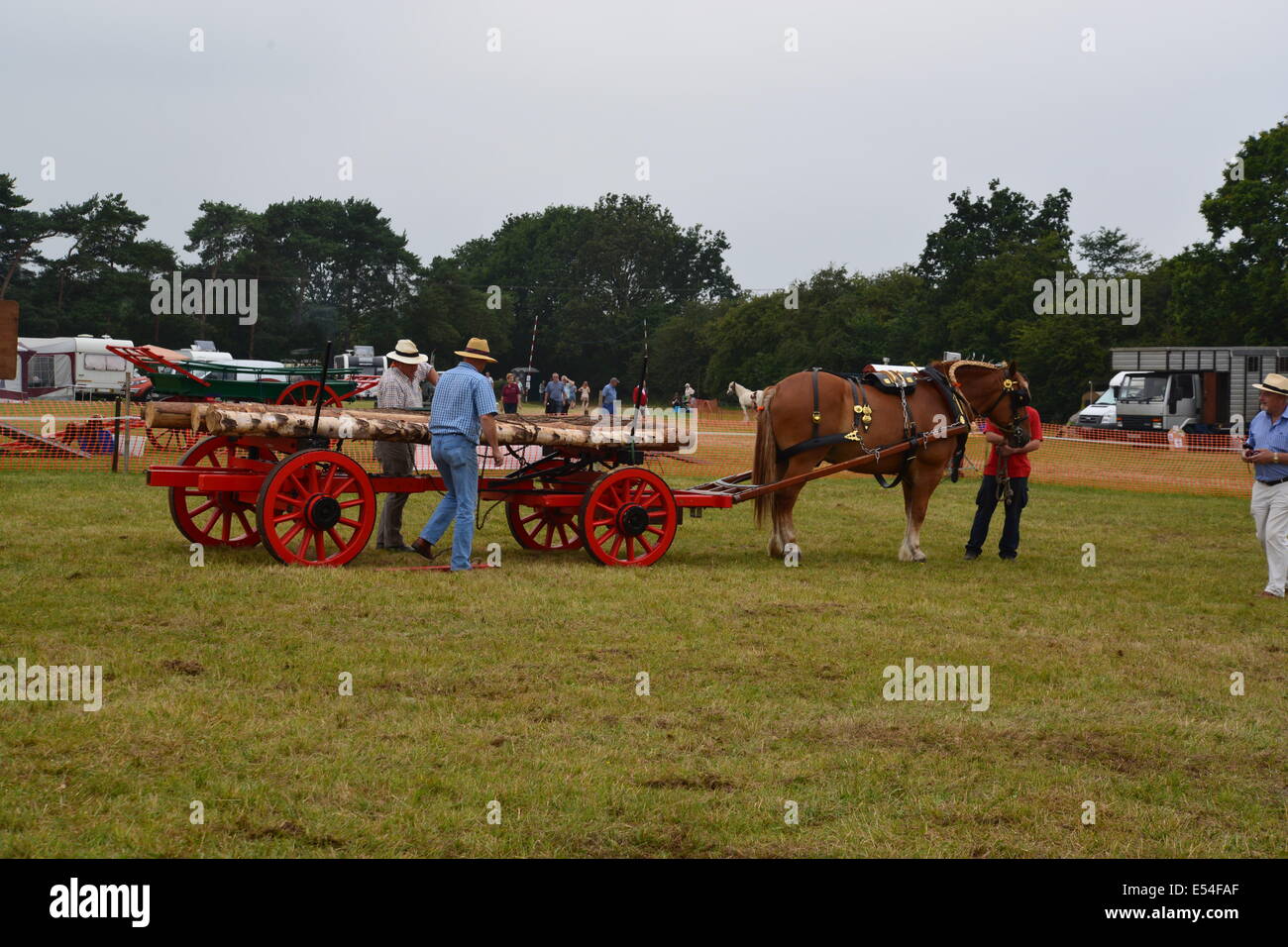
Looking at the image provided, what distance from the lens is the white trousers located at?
33.2ft

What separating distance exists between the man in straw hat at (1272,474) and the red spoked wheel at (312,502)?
7023mm

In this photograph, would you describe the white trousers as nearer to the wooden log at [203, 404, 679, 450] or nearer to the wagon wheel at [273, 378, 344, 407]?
the wooden log at [203, 404, 679, 450]

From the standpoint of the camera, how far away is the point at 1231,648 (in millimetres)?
8227

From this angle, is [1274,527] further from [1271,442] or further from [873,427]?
[873,427]

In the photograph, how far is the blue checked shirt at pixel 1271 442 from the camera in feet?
32.8

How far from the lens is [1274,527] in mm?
10219

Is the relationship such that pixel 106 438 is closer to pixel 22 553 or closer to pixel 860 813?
pixel 22 553

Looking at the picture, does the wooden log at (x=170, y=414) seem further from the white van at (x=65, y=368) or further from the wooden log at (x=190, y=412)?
the white van at (x=65, y=368)

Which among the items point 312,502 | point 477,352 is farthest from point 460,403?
point 312,502

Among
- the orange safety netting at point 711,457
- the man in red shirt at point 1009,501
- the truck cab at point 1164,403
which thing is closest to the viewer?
the man in red shirt at point 1009,501

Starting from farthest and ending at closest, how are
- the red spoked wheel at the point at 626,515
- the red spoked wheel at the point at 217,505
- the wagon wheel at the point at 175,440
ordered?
the wagon wheel at the point at 175,440, the red spoked wheel at the point at 217,505, the red spoked wheel at the point at 626,515

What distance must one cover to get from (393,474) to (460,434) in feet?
6.63

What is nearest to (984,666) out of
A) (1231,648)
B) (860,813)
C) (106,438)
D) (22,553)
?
(1231,648)

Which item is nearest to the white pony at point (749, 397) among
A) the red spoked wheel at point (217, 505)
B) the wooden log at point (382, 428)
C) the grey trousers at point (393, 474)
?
the wooden log at point (382, 428)
